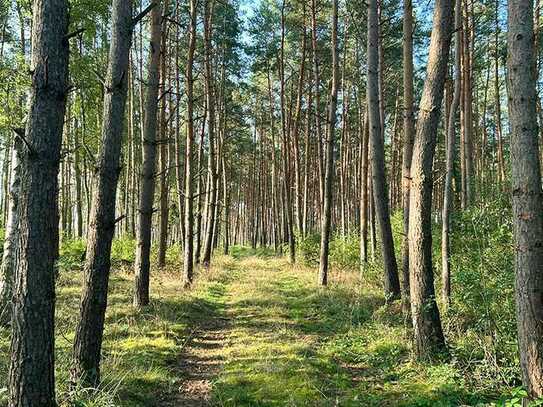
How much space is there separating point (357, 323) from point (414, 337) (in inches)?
105

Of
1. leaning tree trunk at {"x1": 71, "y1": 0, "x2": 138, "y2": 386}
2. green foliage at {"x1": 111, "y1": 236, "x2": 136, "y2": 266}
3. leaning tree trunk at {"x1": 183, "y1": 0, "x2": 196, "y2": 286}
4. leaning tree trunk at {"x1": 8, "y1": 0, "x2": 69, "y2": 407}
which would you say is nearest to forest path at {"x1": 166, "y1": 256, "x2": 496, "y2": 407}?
leaning tree trunk at {"x1": 71, "y1": 0, "x2": 138, "y2": 386}

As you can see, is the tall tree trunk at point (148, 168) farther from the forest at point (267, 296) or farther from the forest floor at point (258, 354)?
the forest floor at point (258, 354)

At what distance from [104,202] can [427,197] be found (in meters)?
4.16

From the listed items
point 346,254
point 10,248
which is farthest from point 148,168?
point 346,254

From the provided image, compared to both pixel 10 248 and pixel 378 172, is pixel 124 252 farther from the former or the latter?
pixel 378 172

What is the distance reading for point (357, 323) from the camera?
894 centimetres

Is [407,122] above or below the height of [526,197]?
above

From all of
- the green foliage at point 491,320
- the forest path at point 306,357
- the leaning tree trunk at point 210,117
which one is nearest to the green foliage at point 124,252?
the leaning tree trunk at point 210,117

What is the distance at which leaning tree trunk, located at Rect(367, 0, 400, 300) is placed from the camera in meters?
9.80

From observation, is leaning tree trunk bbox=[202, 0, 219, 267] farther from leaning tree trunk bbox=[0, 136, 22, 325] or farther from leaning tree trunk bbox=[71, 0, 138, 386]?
leaning tree trunk bbox=[71, 0, 138, 386]

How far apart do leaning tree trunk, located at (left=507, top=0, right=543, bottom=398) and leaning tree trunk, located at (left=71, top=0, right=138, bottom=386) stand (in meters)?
4.08

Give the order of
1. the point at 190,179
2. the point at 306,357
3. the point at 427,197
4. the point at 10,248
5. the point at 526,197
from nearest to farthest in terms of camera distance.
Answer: the point at 526,197, the point at 427,197, the point at 306,357, the point at 10,248, the point at 190,179

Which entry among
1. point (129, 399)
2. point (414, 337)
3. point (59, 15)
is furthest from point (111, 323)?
point (59, 15)

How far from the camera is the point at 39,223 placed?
3684 millimetres
